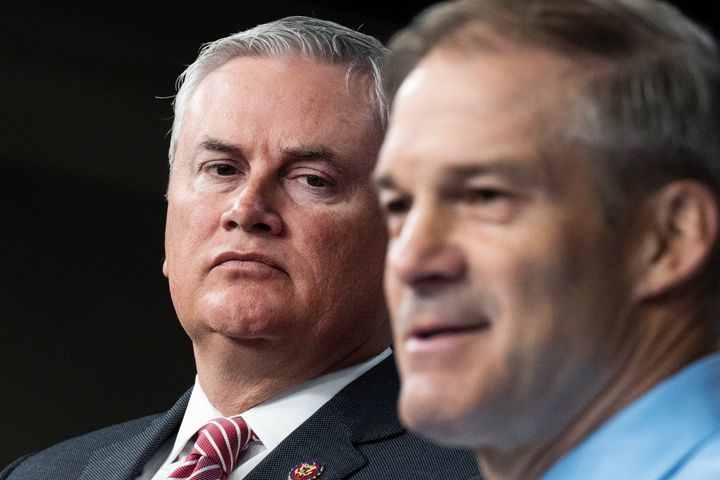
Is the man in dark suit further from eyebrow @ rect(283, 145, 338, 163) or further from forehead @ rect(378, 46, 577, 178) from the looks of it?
forehead @ rect(378, 46, 577, 178)

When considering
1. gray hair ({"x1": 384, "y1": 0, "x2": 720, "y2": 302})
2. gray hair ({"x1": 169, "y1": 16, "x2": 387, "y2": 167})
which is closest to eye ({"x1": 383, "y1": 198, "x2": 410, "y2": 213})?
gray hair ({"x1": 384, "y1": 0, "x2": 720, "y2": 302})

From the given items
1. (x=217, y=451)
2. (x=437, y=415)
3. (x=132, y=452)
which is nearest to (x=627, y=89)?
(x=437, y=415)

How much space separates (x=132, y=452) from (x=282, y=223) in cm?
55

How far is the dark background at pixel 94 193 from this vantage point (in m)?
4.56

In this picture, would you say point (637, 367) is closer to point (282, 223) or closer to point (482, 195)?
point (482, 195)

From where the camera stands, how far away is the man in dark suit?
2309mm

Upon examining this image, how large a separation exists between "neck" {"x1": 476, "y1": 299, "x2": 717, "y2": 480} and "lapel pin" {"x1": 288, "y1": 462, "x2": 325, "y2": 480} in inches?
40.4

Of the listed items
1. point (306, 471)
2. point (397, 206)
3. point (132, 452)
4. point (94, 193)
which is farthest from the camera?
point (94, 193)

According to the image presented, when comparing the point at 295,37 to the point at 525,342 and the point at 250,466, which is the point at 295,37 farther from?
the point at 525,342

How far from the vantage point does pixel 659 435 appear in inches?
46.6

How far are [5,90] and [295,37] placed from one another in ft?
8.16

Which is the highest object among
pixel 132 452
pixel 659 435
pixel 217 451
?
pixel 659 435

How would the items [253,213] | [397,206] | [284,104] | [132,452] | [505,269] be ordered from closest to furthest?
[505,269], [397,206], [253,213], [284,104], [132,452]

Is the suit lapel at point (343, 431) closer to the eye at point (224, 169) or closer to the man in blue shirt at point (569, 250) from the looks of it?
the eye at point (224, 169)
